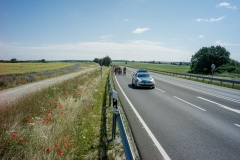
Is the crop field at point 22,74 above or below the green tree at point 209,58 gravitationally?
below

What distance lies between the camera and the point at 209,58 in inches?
2004

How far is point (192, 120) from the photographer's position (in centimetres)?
638

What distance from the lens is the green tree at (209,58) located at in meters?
50.1

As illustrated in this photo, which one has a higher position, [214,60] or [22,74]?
[214,60]

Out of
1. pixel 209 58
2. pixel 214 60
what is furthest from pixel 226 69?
pixel 209 58

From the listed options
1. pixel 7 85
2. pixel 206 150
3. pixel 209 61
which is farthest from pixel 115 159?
pixel 209 61

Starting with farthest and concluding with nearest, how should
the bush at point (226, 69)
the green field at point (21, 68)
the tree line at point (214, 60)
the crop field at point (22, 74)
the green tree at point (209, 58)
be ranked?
the green tree at point (209, 58)
the tree line at point (214, 60)
the bush at point (226, 69)
the green field at point (21, 68)
the crop field at point (22, 74)

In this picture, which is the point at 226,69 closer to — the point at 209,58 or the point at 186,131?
the point at 209,58

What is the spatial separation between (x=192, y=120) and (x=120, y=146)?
11.8ft

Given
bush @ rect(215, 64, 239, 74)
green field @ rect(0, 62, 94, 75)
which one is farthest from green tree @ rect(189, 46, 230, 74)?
green field @ rect(0, 62, 94, 75)

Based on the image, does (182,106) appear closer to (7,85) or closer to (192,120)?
(192,120)

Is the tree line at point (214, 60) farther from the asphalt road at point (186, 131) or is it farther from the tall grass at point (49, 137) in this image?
the tall grass at point (49, 137)

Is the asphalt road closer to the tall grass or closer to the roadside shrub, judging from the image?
the tall grass

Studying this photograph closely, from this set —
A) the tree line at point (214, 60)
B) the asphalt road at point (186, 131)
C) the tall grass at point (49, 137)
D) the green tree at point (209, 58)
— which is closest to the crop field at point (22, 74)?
the tall grass at point (49, 137)
